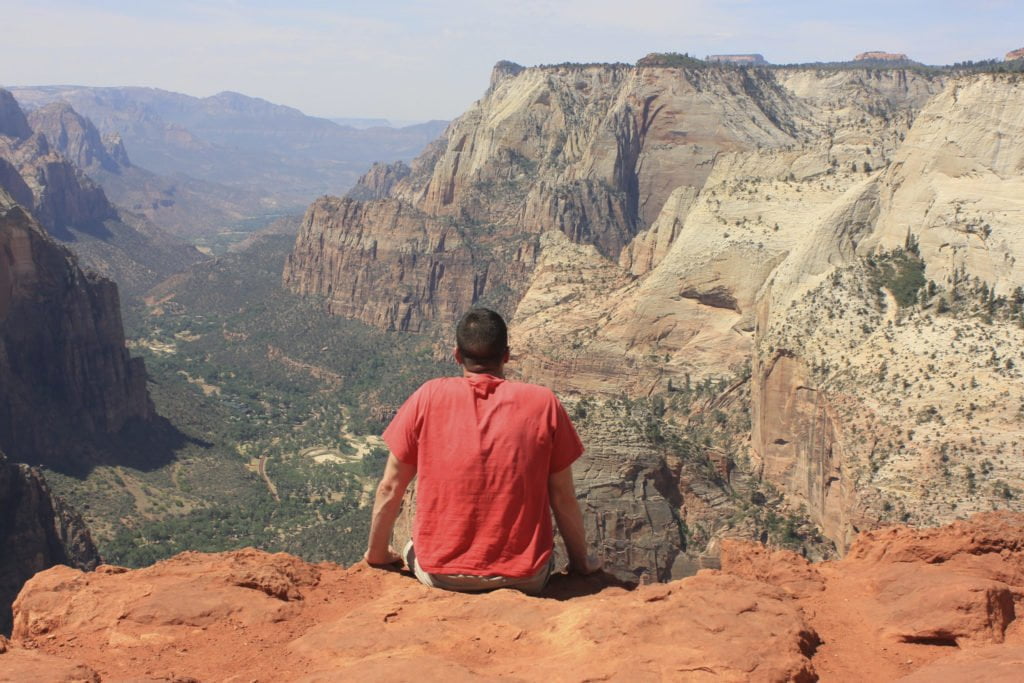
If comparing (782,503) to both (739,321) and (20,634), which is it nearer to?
(739,321)

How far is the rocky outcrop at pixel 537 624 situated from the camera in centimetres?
884

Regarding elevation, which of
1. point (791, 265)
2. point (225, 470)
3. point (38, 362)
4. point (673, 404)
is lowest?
point (225, 470)

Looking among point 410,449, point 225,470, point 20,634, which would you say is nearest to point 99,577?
point 20,634

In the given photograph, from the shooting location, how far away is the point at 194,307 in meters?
153

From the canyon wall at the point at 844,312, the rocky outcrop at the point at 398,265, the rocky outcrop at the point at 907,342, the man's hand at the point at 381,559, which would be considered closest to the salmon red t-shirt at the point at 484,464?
the man's hand at the point at 381,559

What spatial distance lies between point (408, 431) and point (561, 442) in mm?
1650

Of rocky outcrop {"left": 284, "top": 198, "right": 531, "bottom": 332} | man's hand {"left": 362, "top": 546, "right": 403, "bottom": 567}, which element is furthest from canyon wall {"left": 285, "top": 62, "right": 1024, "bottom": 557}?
rocky outcrop {"left": 284, "top": 198, "right": 531, "bottom": 332}

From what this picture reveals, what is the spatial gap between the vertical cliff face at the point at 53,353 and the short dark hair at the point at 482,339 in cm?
6688

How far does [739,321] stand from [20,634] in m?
47.0

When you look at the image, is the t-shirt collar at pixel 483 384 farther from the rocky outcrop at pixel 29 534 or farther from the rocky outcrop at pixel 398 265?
the rocky outcrop at pixel 398 265

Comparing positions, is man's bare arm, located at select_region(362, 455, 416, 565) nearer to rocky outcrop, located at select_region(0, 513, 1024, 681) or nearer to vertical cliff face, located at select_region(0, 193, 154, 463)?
rocky outcrop, located at select_region(0, 513, 1024, 681)

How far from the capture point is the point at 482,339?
10844mm

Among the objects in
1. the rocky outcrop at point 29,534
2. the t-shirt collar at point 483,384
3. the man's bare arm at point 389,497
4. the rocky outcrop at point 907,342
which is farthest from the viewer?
the rocky outcrop at point 29,534

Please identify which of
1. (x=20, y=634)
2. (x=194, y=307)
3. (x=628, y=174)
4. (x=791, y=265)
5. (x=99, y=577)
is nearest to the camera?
(x=20, y=634)
